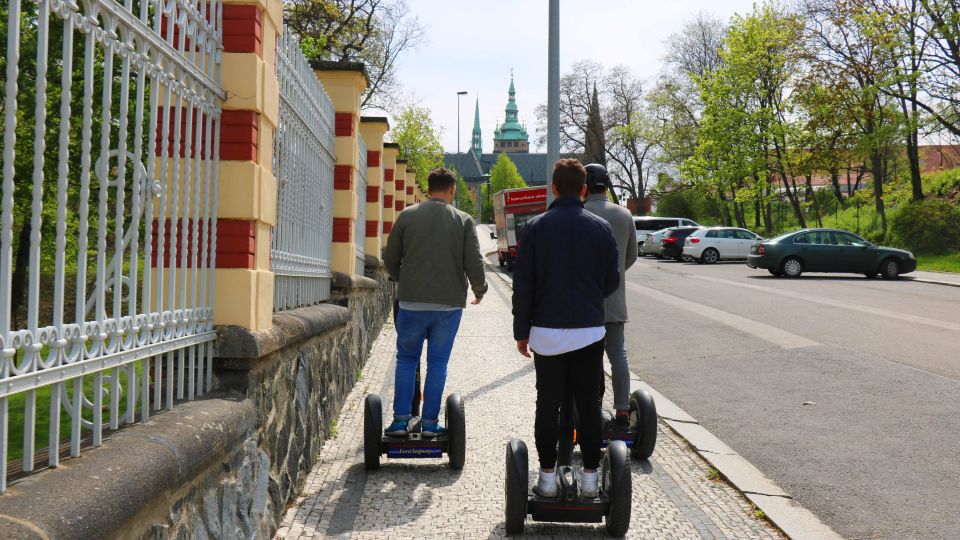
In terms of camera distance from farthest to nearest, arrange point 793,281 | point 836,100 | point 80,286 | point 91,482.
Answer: point 836,100, point 793,281, point 80,286, point 91,482

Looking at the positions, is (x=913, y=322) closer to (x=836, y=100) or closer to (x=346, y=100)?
(x=346, y=100)

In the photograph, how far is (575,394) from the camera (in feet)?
14.9

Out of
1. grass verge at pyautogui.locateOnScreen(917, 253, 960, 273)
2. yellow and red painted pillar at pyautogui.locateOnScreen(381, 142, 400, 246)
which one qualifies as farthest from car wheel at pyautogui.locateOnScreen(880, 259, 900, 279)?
yellow and red painted pillar at pyautogui.locateOnScreen(381, 142, 400, 246)

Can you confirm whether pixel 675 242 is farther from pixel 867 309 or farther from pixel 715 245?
pixel 867 309

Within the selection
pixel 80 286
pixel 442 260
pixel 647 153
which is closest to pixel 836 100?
pixel 647 153

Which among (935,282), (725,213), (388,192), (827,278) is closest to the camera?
(388,192)

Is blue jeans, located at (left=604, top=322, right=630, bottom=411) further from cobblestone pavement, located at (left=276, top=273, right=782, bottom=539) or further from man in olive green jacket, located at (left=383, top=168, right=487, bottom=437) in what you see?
man in olive green jacket, located at (left=383, top=168, right=487, bottom=437)

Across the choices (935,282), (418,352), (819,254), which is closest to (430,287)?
(418,352)

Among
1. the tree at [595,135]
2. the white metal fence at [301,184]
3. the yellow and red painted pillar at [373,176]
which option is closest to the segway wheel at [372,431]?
the white metal fence at [301,184]

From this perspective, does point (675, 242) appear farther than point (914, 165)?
Yes

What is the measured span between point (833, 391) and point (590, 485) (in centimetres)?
507

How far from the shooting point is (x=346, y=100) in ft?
28.3

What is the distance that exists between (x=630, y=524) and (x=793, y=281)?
70.0 feet

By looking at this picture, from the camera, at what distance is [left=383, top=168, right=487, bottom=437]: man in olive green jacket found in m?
5.80
